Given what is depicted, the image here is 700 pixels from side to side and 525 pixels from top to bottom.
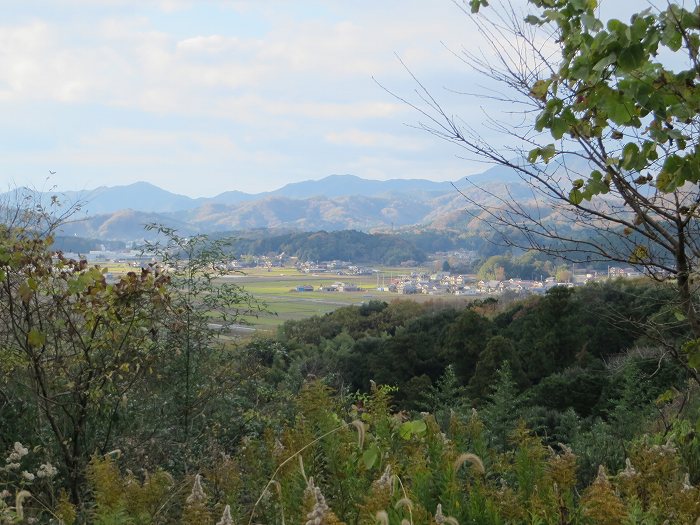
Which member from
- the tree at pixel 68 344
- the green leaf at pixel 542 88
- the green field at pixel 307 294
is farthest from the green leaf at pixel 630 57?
the green field at pixel 307 294

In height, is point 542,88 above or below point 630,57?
above

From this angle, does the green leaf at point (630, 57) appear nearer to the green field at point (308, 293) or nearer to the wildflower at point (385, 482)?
the wildflower at point (385, 482)

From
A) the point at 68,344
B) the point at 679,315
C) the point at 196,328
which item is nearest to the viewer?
the point at 679,315

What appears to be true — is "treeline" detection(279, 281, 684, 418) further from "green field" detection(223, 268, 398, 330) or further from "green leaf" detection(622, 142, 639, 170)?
"green leaf" detection(622, 142, 639, 170)

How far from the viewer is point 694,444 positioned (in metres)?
4.06

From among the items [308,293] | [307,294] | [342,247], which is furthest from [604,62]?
[342,247]

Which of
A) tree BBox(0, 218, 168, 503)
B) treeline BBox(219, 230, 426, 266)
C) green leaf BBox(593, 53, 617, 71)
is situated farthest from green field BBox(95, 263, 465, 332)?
green leaf BBox(593, 53, 617, 71)

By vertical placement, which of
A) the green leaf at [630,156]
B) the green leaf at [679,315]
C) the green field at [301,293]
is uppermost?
the green leaf at [630,156]

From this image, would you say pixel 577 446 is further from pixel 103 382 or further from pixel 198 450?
pixel 103 382

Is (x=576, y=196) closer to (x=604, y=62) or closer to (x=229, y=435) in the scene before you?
(x=604, y=62)

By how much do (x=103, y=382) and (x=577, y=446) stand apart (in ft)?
11.9

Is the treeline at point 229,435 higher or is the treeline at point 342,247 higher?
the treeline at point 342,247

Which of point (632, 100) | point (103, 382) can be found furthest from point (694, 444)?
point (103, 382)

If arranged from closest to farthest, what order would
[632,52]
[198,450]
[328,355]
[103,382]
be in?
1. [632,52]
2. [103,382]
3. [198,450]
4. [328,355]
